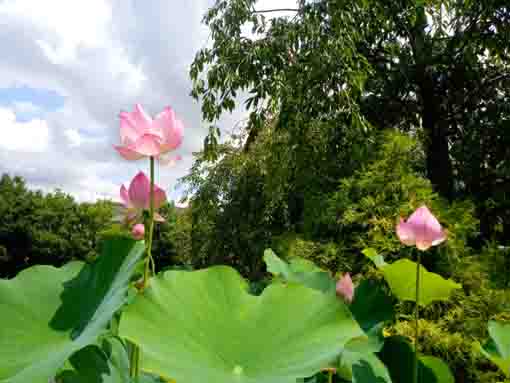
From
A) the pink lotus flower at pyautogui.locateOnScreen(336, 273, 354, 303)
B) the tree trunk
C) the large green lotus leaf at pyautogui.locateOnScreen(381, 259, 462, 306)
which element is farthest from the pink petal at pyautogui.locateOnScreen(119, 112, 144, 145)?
the tree trunk

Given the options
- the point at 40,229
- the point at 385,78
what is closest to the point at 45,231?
the point at 40,229

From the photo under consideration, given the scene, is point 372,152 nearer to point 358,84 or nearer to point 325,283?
point 358,84

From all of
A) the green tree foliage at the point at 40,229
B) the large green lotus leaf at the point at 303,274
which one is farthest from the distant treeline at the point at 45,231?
the large green lotus leaf at the point at 303,274

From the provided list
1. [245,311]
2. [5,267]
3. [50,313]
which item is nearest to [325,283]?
[245,311]

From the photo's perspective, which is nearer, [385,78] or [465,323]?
[465,323]

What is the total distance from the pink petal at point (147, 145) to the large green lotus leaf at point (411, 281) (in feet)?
1.62

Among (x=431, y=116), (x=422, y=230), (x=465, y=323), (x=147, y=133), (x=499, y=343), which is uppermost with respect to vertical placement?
(x=431, y=116)

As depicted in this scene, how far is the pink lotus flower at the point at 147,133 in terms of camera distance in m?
0.55

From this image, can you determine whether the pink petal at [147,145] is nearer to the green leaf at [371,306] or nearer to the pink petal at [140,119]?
the pink petal at [140,119]

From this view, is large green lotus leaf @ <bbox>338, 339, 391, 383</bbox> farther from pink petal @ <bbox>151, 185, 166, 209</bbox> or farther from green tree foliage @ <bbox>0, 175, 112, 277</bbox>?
green tree foliage @ <bbox>0, 175, 112, 277</bbox>

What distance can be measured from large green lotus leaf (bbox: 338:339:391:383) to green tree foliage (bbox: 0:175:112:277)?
1363 cm

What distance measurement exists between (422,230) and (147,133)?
19.6 inches

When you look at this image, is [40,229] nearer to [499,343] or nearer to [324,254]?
[324,254]

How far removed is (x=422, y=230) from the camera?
0.79 meters
